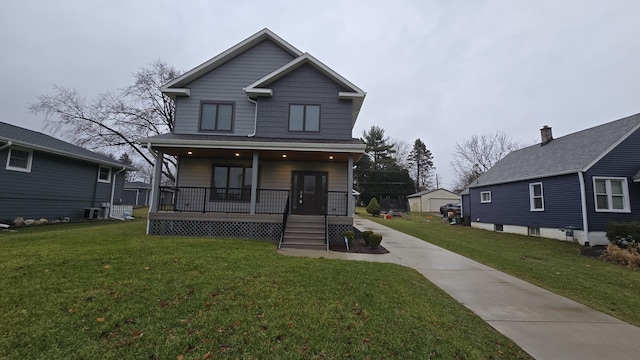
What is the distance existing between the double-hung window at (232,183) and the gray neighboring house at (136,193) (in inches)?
1291

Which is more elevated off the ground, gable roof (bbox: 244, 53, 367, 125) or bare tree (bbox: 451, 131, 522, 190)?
bare tree (bbox: 451, 131, 522, 190)

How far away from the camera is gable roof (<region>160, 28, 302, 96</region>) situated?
40.5 ft

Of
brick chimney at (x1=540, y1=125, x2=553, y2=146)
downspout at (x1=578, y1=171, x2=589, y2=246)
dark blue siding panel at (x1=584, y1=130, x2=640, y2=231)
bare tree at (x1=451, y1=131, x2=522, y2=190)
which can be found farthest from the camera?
bare tree at (x1=451, y1=131, x2=522, y2=190)

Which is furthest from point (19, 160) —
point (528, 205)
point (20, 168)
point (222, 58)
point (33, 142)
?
point (528, 205)

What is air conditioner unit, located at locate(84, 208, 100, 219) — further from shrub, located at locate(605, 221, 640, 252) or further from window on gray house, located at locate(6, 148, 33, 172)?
shrub, located at locate(605, 221, 640, 252)

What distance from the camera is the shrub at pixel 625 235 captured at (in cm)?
964

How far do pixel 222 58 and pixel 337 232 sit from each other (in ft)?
30.9

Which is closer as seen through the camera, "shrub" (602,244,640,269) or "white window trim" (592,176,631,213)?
"shrub" (602,244,640,269)

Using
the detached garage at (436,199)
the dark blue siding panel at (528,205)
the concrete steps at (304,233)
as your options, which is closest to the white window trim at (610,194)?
the dark blue siding panel at (528,205)

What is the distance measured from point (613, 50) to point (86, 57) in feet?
144

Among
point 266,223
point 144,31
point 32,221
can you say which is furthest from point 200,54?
point 266,223

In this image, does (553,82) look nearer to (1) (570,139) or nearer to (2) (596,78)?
(2) (596,78)

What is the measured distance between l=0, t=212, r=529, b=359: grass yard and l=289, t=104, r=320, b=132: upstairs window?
7.17 meters

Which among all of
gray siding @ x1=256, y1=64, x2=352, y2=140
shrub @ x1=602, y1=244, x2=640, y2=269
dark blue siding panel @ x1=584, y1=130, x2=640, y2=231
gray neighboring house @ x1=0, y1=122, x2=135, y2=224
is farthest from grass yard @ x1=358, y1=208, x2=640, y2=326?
gray neighboring house @ x1=0, y1=122, x2=135, y2=224
